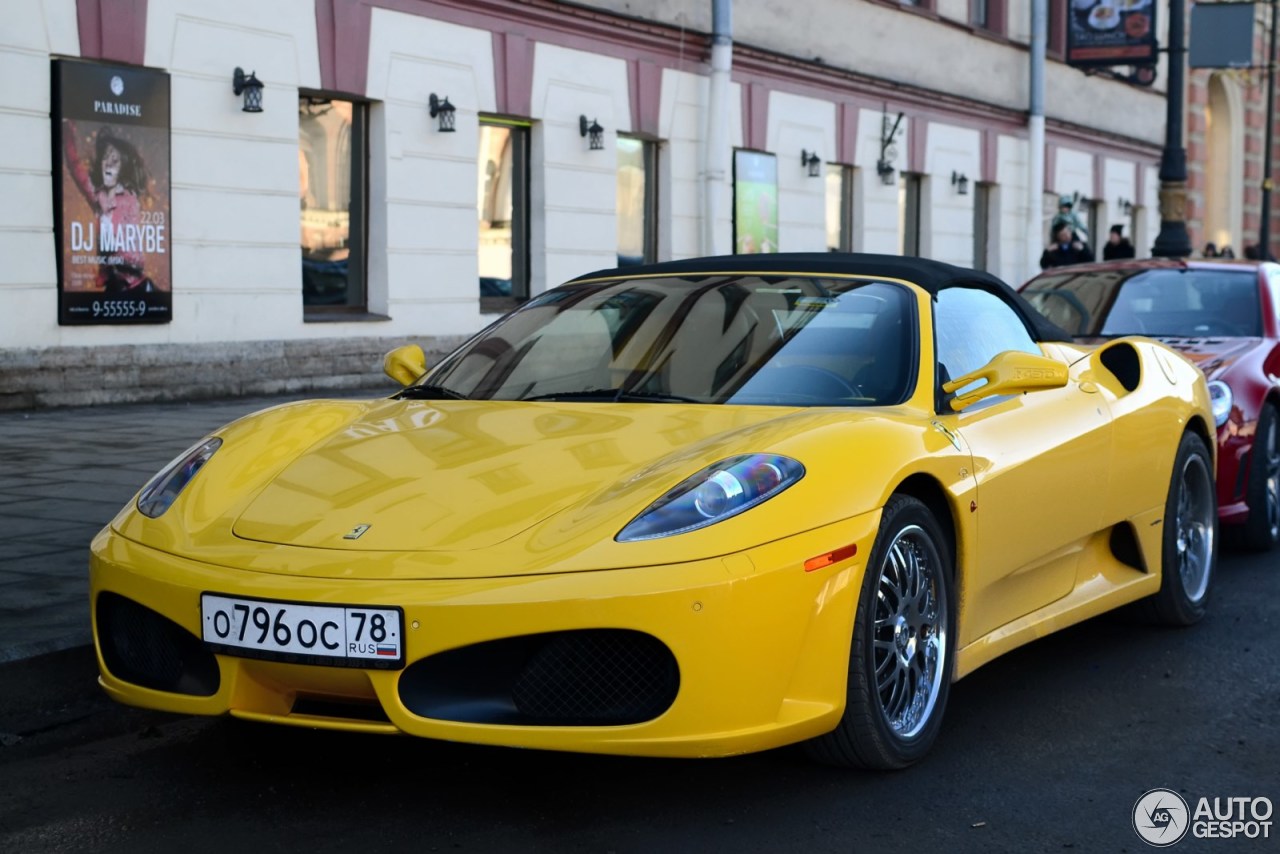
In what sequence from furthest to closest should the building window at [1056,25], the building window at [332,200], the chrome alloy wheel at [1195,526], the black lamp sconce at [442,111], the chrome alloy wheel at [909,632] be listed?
the building window at [1056,25] < the black lamp sconce at [442,111] < the building window at [332,200] < the chrome alloy wheel at [1195,526] < the chrome alloy wheel at [909,632]

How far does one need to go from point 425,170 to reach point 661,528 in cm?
1294

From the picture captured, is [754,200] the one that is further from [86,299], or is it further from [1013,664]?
[1013,664]

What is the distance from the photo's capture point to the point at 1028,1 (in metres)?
27.7

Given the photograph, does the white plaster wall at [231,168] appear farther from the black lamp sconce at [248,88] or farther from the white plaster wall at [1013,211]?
the white plaster wall at [1013,211]

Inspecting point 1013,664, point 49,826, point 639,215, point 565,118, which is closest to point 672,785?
point 49,826

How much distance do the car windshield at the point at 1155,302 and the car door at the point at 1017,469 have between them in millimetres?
3363

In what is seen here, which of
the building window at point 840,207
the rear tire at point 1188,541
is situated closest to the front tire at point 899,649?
the rear tire at point 1188,541

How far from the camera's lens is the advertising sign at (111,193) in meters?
13.0

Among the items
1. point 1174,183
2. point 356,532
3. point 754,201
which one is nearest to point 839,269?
point 356,532

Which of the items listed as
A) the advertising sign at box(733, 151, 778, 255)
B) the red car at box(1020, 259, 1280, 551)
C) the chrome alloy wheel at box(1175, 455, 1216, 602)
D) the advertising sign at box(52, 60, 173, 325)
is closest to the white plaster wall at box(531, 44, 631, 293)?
the advertising sign at box(733, 151, 778, 255)

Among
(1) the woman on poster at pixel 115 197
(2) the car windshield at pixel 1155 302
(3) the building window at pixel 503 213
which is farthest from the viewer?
(3) the building window at pixel 503 213

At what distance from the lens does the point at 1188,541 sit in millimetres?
6449

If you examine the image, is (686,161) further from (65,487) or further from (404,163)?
(65,487)

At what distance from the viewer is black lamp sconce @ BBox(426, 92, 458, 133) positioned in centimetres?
1636
